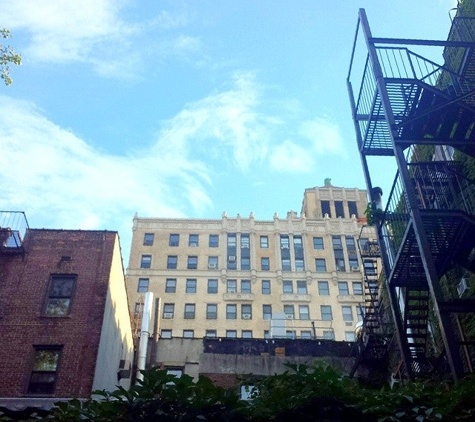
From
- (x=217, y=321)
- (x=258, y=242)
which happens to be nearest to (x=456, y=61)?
(x=217, y=321)

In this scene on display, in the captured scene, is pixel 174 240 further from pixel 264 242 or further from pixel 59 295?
pixel 59 295

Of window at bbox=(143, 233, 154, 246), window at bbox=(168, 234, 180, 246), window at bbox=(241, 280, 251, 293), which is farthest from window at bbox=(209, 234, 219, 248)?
window at bbox=(143, 233, 154, 246)

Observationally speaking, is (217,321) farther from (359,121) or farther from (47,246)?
(359,121)

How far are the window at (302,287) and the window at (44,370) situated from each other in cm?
4594

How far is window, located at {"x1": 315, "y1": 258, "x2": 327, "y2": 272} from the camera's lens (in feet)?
217

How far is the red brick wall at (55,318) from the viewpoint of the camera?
19.4 m

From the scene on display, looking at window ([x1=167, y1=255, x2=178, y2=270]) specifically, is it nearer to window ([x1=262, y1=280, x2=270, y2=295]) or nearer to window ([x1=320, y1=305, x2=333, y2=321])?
window ([x1=262, y1=280, x2=270, y2=295])

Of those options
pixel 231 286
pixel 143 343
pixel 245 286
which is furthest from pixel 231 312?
pixel 143 343

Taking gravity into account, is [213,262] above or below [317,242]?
below

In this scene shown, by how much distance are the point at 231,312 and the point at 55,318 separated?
40.9 m

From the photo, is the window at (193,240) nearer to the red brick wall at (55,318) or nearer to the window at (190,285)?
the window at (190,285)

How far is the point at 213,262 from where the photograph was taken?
65.1m

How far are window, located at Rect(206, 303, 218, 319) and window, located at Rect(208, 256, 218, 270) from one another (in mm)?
5272

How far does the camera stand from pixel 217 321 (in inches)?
2329
